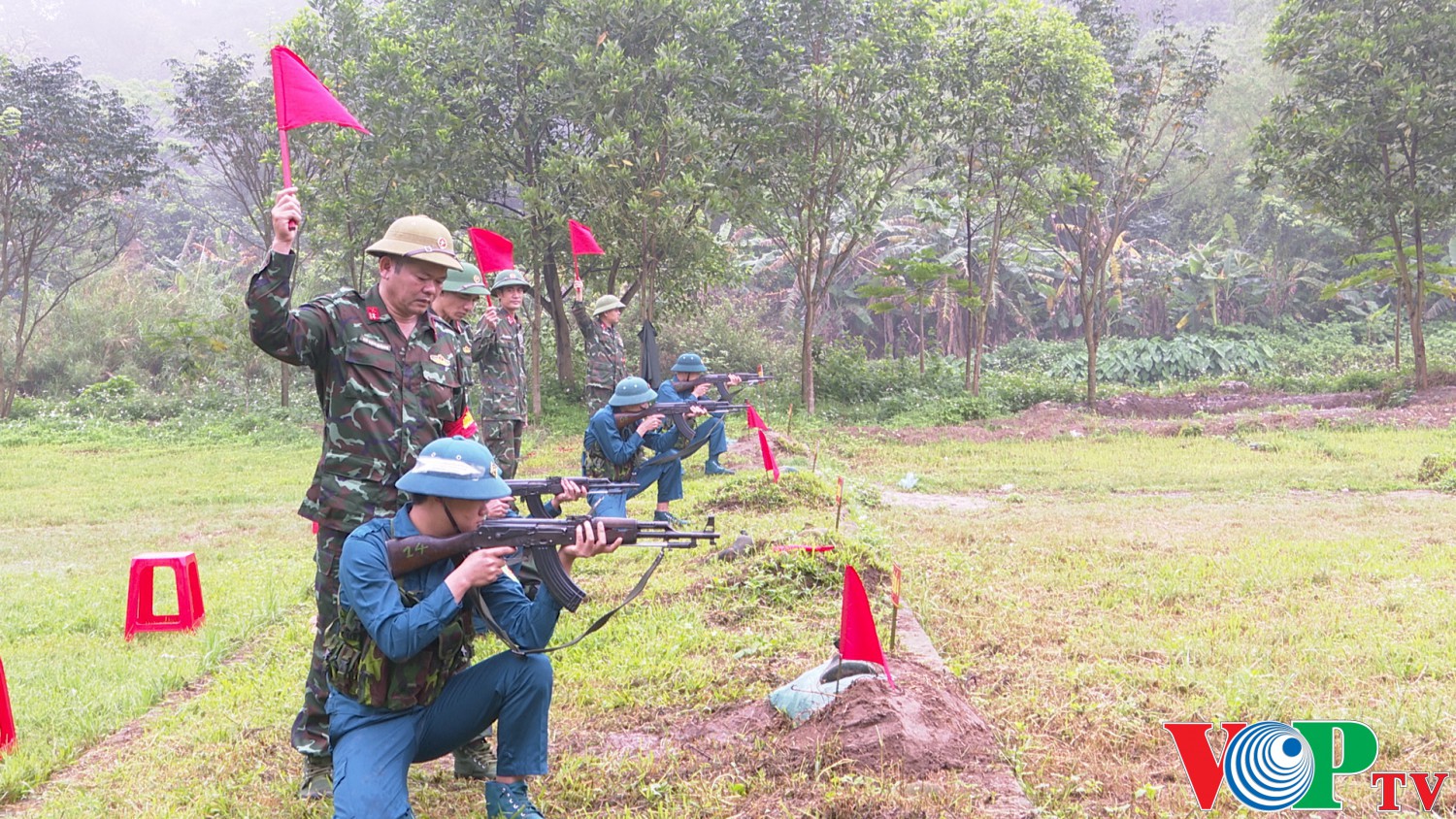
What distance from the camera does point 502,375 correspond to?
7855mm

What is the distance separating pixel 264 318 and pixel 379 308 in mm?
435

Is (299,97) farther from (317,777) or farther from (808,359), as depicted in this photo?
(808,359)

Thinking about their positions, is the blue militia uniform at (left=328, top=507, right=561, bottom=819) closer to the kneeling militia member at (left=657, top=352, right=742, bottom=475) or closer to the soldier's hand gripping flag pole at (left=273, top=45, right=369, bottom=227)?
the soldier's hand gripping flag pole at (left=273, top=45, right=369, bottom=227)

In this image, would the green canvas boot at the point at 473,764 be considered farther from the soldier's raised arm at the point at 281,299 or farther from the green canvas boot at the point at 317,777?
the soldier's raised arm at the point at 281,299

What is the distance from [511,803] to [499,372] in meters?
4.89

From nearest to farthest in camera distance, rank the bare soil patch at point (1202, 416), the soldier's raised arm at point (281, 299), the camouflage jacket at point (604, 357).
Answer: the soldier's raised arm at point (281, 299), the camouflage jacket at point (604, 357), the bare soil patch at point (1202, 416)

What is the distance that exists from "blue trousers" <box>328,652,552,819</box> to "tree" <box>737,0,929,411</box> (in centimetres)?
1411

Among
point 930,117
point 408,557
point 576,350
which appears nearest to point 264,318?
point 408,557

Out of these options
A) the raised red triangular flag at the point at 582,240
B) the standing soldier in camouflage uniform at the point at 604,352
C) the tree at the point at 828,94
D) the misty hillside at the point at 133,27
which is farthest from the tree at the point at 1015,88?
the misty hillside at the point at 133,27

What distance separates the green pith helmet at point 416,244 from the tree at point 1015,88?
49.2 ft

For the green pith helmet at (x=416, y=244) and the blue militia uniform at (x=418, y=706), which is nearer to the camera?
the blue militia uniform at (x=418, y=706)

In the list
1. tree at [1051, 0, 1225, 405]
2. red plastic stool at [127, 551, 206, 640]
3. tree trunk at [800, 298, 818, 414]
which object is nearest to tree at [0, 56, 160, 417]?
tree trunk at [800, 298, 818, 414]

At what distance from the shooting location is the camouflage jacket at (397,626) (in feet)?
9.89

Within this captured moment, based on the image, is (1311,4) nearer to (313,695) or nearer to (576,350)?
(576,350)
